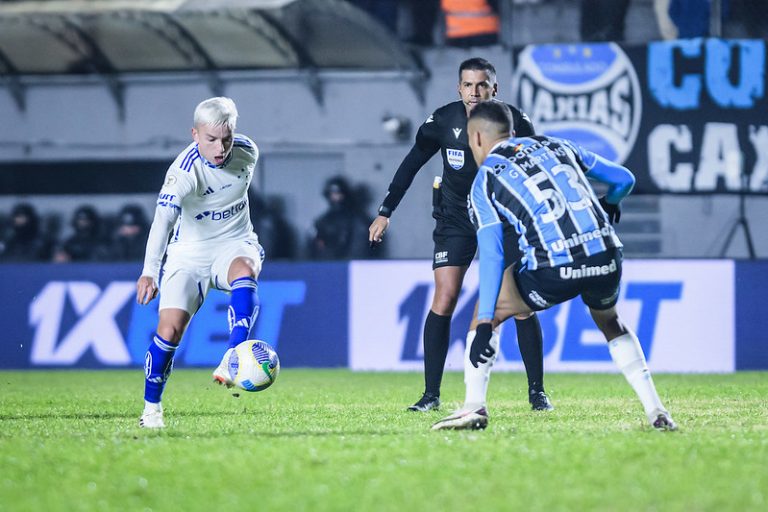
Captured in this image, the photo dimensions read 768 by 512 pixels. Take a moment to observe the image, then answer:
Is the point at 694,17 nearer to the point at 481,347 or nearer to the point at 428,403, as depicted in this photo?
the point at 428,403

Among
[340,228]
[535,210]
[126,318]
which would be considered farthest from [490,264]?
[340,228]

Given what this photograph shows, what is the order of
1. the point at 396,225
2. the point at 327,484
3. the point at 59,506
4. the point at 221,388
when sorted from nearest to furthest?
the point at 59,506 < the point at 327,484 < the point at 221,388 < the point at 396,225

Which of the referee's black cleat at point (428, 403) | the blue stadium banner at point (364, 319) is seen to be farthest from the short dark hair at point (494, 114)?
the blue stadium banner at point (364, 319)

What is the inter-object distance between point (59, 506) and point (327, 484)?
3.20ft

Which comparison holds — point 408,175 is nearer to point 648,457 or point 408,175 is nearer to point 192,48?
point 648,457

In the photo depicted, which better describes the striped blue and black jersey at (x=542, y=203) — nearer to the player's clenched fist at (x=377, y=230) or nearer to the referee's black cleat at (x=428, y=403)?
the player's clenched fist at (x=377, y=230)

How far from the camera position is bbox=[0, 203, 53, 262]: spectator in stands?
17906 mm

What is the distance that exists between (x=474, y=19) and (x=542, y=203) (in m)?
10.7

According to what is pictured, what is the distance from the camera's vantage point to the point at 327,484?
509 cm

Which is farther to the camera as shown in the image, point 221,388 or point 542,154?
point 221,388

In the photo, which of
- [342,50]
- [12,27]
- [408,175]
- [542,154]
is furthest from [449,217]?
[12,27]

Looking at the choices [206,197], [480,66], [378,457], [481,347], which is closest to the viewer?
[378,457]

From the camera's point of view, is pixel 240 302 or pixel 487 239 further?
pixel 240 302

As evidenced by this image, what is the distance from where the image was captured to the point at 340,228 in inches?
654
